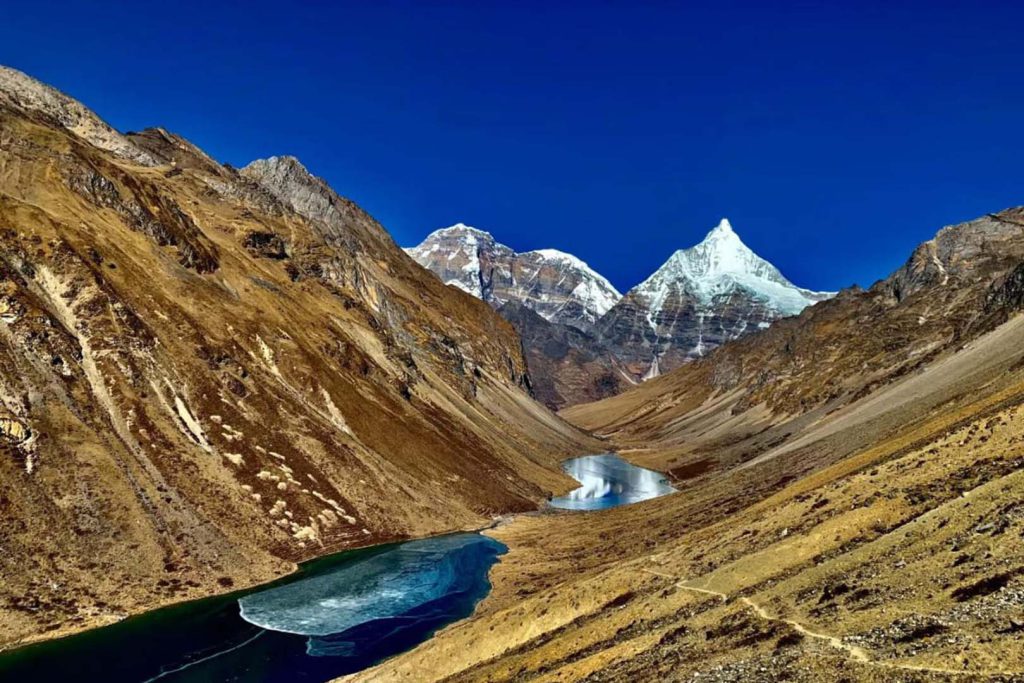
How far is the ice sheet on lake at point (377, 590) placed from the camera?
205 feet

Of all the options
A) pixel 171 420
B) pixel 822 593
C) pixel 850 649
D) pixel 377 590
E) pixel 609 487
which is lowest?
pixel 850 649

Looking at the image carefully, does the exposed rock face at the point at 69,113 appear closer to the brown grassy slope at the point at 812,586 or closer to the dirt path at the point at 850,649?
the brown grassy slope at the point at 812,586

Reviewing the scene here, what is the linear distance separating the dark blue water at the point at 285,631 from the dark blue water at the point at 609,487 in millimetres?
53128

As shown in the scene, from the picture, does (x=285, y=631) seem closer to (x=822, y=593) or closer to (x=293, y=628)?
(x=293, y=628)

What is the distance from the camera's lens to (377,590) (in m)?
72.0

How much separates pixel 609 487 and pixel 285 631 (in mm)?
105768

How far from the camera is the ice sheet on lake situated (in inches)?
2454

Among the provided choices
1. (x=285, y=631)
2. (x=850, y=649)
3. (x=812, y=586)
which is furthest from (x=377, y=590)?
(x=850, y=649)

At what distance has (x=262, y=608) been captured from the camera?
63.7m

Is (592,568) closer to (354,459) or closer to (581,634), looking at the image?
(581,634)

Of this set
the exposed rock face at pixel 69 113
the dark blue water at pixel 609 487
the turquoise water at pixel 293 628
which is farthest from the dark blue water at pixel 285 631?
the exposed rock face at pixel 69 113

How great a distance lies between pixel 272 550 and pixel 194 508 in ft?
31.8

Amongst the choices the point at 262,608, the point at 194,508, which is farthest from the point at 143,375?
the point at 262,608

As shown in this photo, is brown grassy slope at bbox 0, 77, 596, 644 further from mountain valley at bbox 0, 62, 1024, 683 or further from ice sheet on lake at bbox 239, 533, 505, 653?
ice sheet on lake at bbox 239, 533, 505, 653
